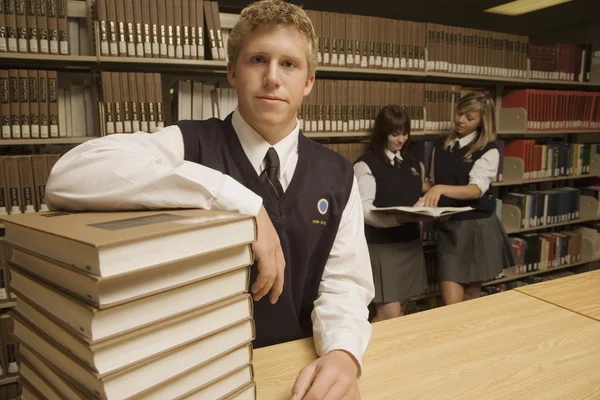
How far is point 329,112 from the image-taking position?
270 cm

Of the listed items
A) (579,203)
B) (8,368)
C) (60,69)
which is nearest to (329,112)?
(60,69)

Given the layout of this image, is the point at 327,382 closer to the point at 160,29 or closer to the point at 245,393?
the point at 245,393


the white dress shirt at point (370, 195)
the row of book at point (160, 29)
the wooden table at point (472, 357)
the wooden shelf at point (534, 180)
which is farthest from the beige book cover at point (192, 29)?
the wooden shelf at point (534, 180)

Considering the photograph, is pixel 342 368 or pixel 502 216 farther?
pixel 502 216

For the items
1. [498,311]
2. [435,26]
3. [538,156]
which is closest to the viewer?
[498,311]

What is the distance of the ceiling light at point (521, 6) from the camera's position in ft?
14.8

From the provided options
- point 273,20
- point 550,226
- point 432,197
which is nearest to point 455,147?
point 432,197

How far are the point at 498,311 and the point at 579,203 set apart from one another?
3.67m

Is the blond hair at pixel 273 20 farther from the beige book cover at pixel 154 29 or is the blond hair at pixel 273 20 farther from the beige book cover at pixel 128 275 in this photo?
the beige book cover at pixel 154 29

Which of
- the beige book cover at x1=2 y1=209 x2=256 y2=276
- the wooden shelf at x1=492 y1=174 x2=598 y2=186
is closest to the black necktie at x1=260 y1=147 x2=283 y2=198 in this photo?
the beige book cover at x1=2 y1=209 x2=256 y2=276

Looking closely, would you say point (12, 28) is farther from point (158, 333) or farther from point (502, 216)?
point (502, 216)

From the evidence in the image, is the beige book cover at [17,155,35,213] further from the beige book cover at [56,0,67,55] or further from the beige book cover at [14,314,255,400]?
the beige book cover at [14,314,255,400]

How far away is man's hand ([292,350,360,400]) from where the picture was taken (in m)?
0.67

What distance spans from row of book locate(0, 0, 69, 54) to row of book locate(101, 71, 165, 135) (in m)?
0.25
